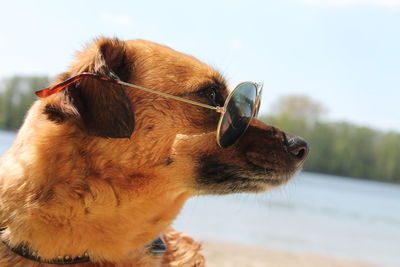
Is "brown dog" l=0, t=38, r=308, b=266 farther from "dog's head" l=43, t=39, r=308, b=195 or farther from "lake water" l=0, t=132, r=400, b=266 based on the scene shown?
"lake water" l=0, t=132, r=400, b=266

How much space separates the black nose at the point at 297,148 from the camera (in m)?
2.83

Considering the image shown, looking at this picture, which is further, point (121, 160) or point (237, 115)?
point (237, 115)

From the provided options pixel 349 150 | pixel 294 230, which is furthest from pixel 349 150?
pixel 294 230

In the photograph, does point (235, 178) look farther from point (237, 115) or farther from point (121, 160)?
point (121, 160)

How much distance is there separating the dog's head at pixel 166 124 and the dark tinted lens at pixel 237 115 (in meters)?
0.07

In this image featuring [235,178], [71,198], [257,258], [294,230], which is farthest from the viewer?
[294,230]

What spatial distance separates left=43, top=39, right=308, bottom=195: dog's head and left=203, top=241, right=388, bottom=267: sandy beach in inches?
231

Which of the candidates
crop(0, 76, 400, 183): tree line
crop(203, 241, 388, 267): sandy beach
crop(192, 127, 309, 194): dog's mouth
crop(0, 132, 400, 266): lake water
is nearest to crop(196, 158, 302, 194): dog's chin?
crop(192, 127, 309, 194): dog's mouth

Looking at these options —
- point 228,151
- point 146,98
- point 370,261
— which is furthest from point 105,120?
point 370,261

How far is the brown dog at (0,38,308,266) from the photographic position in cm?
235

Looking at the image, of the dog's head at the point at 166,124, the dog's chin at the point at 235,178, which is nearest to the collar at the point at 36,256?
the dog's head at the point at 166,124

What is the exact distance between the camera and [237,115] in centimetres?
276

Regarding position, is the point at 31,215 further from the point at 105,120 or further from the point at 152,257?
the point at 152,257

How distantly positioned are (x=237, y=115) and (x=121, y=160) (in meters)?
0.78
